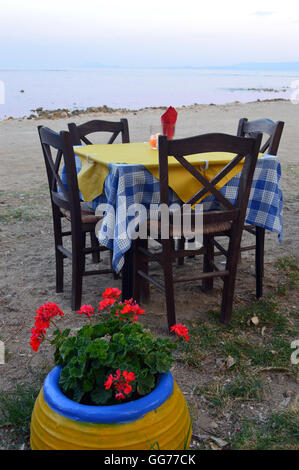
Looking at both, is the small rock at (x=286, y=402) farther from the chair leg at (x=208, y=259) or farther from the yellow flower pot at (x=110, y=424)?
the chair leg at (x=208, y=259)

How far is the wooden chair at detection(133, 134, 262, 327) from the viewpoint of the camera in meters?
2.80

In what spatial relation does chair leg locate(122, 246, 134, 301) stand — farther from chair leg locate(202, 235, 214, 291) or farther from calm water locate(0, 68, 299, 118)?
calm water locate(0, 68, 299, 118)

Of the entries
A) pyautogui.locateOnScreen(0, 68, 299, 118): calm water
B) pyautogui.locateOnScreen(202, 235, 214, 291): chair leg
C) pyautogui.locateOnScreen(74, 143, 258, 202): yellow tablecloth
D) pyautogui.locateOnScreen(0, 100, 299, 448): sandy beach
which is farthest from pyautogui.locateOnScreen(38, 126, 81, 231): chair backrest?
pyautogui.locateOnScreen(0, 68, 299, 118): calm water

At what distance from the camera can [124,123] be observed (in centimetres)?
443

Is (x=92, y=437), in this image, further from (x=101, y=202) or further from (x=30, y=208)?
(x=30, y=208)

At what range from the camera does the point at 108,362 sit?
1872mm

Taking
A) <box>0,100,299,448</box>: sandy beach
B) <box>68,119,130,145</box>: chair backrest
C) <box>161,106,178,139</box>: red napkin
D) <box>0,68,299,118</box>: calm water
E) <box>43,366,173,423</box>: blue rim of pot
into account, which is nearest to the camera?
<box>43,366,173,423</box>: blue rim of pot

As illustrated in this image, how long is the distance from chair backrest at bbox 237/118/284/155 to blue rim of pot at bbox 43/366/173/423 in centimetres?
215

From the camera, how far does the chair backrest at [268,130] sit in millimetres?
3696

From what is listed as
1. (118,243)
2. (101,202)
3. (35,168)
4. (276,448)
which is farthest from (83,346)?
(35,168)

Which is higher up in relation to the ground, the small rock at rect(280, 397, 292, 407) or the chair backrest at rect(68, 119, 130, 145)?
the chair backrest at rect(68, 119, 130, 145)

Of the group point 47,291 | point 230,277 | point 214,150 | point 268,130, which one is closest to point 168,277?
point 230,277

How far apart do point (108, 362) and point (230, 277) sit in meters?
1.55

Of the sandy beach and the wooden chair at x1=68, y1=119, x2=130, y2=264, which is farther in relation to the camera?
the wooden chair at x1=68, y1=119, x2=130, y2=264
